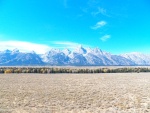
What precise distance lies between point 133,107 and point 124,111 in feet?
6.40

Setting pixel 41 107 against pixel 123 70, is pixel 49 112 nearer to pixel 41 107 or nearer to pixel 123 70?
pixel 41 107

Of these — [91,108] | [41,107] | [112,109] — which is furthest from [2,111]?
[112,109]

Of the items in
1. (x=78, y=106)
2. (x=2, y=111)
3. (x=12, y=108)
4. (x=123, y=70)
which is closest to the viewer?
(x=2, y=111)

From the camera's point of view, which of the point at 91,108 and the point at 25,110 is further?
the point at 91,108

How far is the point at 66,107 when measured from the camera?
19.9 m

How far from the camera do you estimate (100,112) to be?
17.8 m

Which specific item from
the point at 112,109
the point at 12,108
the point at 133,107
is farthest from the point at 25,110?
the point at 133,107

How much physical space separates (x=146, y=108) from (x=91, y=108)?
4.91 m

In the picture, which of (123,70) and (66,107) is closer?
(66,107)

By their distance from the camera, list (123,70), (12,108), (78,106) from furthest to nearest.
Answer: (123,70) < (78,106) < (12,108)

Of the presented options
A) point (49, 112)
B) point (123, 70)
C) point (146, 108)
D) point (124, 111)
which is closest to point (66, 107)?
point (49, 112)

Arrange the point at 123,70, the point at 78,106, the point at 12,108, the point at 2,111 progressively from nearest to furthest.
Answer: the point at 2,111 < the point at 12,108 < the point at 78,106 < the point at 123,70

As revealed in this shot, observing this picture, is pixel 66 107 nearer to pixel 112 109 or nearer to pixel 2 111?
pixel 112 109

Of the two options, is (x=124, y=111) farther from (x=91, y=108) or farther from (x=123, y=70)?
(x=123, y=70)
